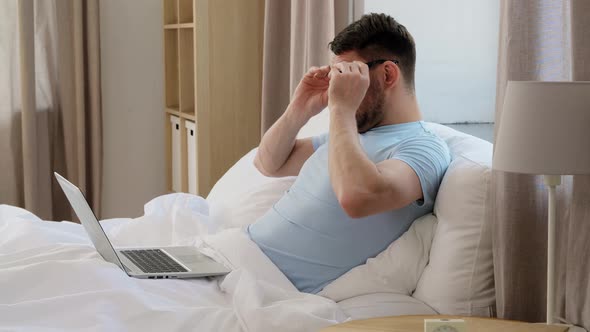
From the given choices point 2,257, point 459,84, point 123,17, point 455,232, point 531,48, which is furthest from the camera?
point 123,17

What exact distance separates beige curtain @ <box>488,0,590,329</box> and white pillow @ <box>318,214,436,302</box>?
8.3 inches

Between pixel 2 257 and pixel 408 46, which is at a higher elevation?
pixel 408 46

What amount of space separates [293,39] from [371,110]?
45.3 inches

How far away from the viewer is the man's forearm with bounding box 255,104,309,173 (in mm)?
2334

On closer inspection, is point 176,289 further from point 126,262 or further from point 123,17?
point 123,17

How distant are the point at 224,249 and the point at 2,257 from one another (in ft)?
1.68

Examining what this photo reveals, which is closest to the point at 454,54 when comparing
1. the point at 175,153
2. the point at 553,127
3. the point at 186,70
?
the point at 553,127

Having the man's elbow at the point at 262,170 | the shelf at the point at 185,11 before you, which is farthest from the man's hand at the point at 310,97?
the shelf at the point at 185,11

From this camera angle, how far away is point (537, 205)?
1.64 m

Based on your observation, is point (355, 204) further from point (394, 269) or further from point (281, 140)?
point (281, 140)

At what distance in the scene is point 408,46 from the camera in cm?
212

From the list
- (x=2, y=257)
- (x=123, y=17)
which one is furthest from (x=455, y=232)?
(x=123, y=17)

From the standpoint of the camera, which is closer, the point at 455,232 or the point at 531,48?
the point at 531,48

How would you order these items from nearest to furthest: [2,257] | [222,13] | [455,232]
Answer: [455,232] < [2,257] < [222,13]
